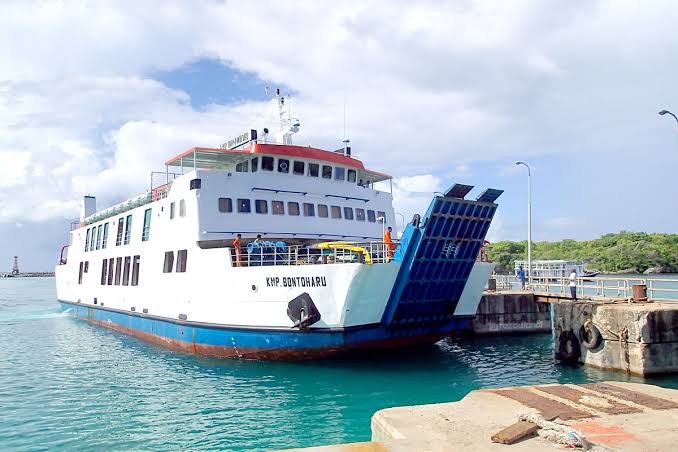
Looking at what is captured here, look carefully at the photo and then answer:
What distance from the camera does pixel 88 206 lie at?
108ft

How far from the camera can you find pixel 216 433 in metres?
9.88

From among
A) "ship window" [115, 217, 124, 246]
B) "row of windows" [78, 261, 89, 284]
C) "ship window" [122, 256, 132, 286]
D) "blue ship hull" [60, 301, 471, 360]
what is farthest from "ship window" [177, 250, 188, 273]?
"row of windows" [78, 261, 89, 284]

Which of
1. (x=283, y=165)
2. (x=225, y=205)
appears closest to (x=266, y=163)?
(x=283, y=165)

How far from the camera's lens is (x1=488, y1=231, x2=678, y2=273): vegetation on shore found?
8312cm

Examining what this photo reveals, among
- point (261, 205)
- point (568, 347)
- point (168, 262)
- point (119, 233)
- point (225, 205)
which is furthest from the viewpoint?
point (119, 233)

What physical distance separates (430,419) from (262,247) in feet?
30.7

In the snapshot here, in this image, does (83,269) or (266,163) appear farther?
(83,269)

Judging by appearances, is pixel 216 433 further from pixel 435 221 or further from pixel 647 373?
pixel 647 373

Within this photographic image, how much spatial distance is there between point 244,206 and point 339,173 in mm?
3807

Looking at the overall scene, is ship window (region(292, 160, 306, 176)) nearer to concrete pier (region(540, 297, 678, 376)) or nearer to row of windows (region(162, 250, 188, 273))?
row of windows (region(162, 250, 188, 273))

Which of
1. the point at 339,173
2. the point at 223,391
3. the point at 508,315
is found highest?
the point at 339,173

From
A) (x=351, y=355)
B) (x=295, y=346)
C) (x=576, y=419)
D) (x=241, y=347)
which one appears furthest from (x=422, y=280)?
(x=576, y=419)

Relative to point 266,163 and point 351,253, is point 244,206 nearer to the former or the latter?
point 266,163

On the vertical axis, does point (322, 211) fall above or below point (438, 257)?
above
